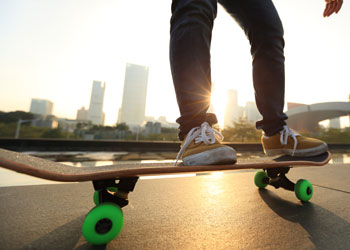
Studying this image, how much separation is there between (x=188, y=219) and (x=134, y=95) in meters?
81.7

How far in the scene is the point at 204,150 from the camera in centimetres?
73

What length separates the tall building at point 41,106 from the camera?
70300 mm

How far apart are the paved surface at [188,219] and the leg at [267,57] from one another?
0.45 m

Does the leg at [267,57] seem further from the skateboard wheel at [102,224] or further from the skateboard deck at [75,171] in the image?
the skateboard wheel at [102,224]

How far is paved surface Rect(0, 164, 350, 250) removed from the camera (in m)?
0.52

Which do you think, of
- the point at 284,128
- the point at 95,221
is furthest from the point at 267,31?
the point at 95,221

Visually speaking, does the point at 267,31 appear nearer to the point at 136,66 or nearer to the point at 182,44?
the point at 182,44

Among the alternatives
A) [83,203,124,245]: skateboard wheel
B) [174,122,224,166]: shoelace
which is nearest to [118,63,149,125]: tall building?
[174,122,224,166]: shoelace

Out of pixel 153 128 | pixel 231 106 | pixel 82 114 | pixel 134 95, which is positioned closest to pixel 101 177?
pixel 153 128

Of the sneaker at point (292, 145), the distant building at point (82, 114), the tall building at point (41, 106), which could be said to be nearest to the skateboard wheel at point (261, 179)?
the sneaker at point (292, 145)

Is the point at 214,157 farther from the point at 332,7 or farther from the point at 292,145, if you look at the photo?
the point at 332,7

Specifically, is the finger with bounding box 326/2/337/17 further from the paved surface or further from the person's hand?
the paved surface

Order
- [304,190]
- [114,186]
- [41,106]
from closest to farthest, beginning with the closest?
[114,186], [304,190], [41,106]

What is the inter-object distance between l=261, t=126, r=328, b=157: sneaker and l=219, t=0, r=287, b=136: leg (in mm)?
50
